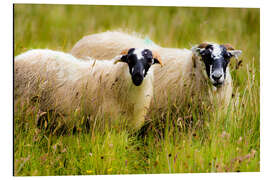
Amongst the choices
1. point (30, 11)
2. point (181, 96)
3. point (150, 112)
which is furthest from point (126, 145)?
point (30, 11)

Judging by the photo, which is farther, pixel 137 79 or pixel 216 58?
pixel 216 58

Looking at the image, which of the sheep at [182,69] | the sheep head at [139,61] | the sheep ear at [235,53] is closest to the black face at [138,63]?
the sheep head at [139,61]

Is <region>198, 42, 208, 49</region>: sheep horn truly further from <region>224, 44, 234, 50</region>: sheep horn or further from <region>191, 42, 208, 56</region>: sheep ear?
<region>224, 44, 234, 50</region>: sheep horn

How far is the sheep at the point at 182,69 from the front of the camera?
4469 millimetres

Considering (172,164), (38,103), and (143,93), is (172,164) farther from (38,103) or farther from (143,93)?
(38,103)

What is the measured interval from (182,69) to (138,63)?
889 millimetres

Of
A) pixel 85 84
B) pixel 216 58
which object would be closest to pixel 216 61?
pixel 216 58

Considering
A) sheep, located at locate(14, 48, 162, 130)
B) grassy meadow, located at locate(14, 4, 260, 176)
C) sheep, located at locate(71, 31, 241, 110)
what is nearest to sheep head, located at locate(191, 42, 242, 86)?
sheep, located at locate(71, 31, 241, 110)

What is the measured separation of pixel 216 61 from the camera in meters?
4.37

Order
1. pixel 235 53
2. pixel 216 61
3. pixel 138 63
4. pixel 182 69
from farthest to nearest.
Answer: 1. pixel 182 69
2. pixel 235 53
3. pixel 216 61
4. pixel 138 63

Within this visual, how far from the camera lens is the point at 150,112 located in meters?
4.64

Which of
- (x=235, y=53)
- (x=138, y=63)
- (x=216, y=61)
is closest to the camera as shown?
(x=138, y=63)

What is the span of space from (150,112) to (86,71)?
2.60ft

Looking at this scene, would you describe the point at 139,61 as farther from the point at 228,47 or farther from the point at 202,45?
the point at 228,47
